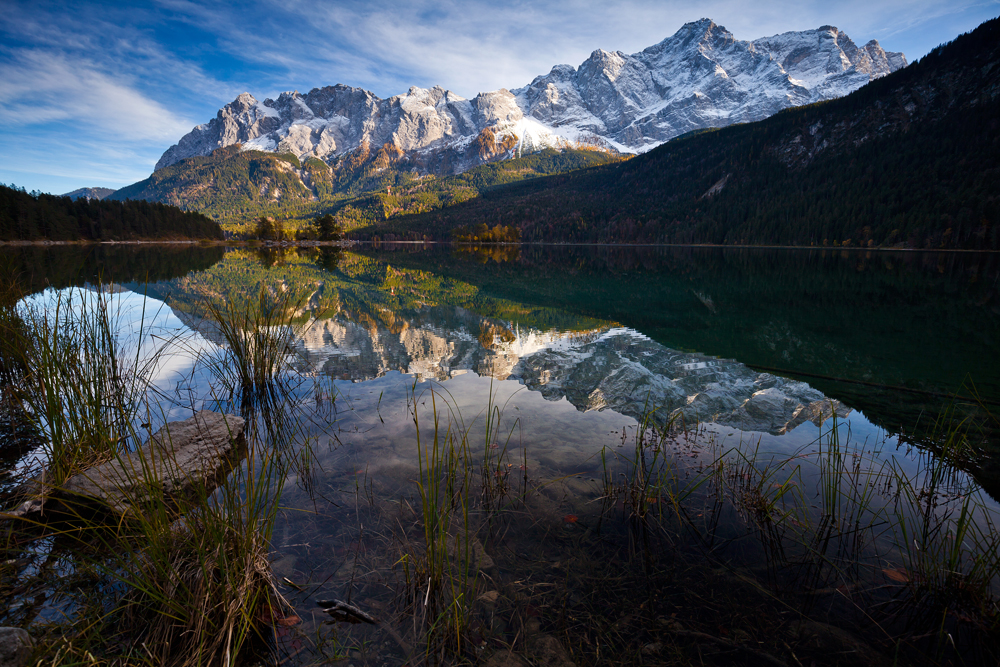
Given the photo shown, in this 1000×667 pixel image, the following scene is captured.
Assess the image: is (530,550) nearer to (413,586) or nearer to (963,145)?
(413,586)

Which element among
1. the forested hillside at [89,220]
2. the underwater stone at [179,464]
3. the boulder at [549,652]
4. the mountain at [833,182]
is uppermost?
the mountain at [833,182]

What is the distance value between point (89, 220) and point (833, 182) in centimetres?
16994

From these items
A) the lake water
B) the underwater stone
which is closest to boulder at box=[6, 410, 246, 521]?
the underwater stone

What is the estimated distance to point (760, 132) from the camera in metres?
152

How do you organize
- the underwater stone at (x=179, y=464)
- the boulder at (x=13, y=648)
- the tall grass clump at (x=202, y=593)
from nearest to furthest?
1. the boulder at (x=13, y=648)
2. the tall grass clump at (x=202, y=593)
3. the underwater stone at (x=179, y=464)

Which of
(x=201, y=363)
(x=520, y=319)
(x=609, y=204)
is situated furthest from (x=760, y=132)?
(x=201, y=363)

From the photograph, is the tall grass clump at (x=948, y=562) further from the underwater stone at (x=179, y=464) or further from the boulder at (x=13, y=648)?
the underwater stone at (x=179, y=464)

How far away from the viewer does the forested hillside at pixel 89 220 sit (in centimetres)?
6200

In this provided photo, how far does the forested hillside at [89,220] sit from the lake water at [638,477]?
79882 mm

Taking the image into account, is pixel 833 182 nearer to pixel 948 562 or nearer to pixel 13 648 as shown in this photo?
pixel 948 562

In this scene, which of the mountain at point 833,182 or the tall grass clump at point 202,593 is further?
the mountain at point 833,182

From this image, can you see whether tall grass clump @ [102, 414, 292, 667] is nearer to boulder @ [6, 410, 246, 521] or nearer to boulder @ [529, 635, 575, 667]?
boulder @ [6, 410, 246, 521]

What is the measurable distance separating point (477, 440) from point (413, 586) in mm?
2798

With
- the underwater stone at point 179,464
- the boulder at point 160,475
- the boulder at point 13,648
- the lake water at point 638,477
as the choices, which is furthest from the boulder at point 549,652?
the boulder at point 13,648
